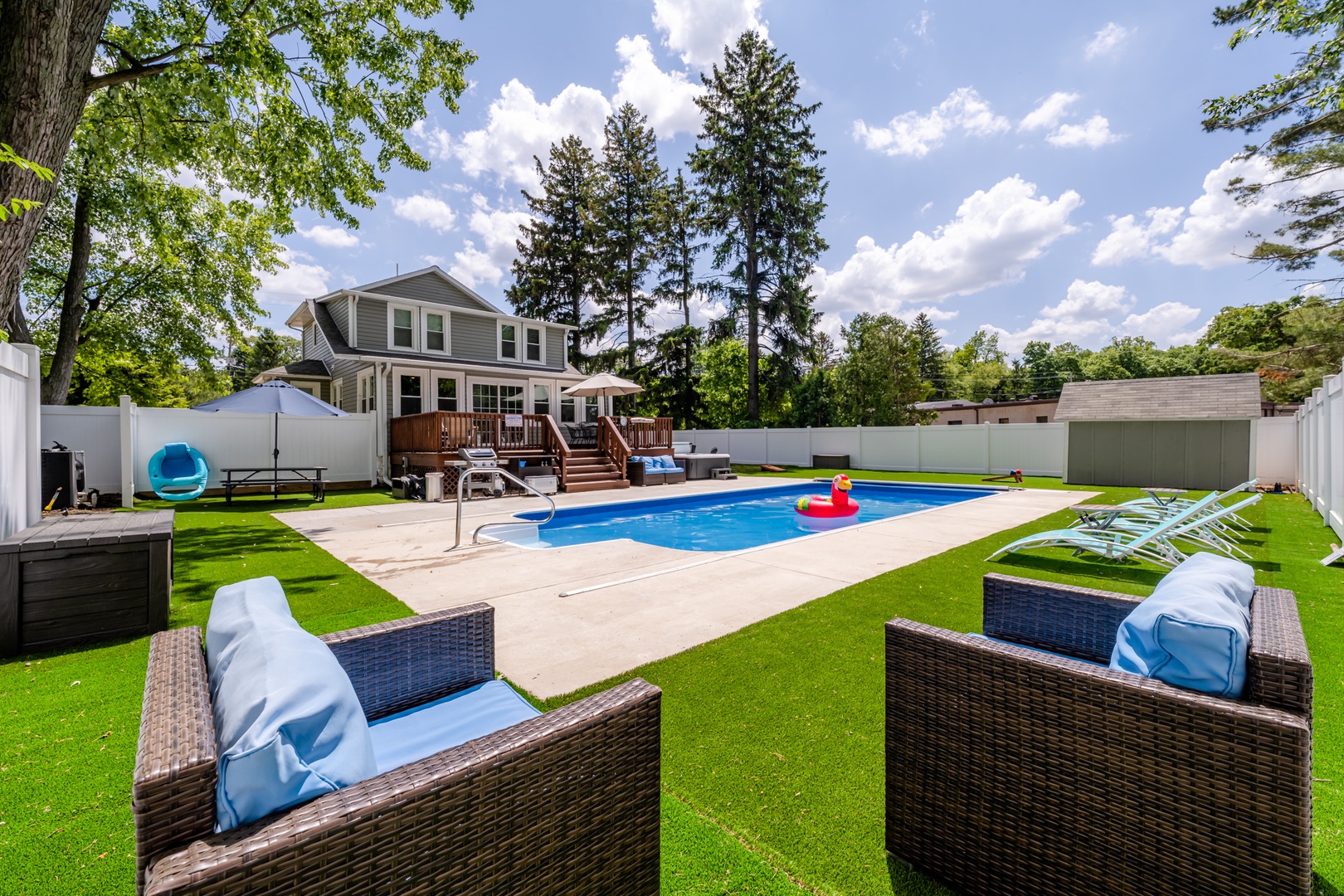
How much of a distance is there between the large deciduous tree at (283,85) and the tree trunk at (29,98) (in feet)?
1.08

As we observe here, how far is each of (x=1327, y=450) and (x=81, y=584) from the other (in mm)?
12876

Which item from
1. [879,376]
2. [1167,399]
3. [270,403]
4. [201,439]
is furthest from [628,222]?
[1167,399]

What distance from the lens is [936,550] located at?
6.48 m

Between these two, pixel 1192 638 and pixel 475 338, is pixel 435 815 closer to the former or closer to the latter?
pixel 1192 638

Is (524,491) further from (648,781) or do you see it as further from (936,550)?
(648,781)

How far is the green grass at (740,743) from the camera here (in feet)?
6.09

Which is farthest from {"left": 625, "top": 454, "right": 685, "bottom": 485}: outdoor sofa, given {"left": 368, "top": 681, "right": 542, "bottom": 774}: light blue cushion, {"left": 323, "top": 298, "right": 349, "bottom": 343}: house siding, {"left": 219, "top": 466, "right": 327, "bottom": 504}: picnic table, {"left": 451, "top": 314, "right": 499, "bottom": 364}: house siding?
{"left": 368, "top": 681, "right": 542, "bottom": 774}: light blue cushion

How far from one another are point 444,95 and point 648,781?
1173 cm

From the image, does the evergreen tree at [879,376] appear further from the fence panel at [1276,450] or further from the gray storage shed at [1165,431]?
the fence panel at [1276,450]

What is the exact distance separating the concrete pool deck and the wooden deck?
4.00 metres

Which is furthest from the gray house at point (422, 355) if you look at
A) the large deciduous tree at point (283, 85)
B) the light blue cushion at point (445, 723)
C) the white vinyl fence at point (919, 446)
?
the light blue cushion at point (445, 723)

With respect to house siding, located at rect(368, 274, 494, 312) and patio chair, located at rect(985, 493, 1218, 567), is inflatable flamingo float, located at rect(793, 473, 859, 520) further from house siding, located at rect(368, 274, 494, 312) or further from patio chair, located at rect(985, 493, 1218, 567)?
house siding, located at rect(368, 274, 494, 312)

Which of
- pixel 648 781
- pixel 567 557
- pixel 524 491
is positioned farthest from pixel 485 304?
pixel 648 781

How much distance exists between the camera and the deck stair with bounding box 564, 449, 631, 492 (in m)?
14.0
